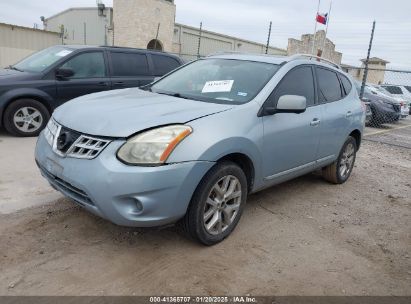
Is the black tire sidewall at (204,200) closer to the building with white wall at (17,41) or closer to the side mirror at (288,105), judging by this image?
the side mirror at (288,105)

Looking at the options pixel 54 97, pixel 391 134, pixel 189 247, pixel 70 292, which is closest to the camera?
pixel 70 292

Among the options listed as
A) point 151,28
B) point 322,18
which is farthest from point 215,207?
point 322,18

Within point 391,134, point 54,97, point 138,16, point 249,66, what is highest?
point 138,16

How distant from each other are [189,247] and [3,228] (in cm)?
167

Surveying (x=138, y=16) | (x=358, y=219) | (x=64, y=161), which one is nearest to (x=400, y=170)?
(x=358, y=219)

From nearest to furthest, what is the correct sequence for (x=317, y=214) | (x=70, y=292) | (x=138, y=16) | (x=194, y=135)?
(x=70, y=292) < (x=194, y=135) < (x=317, y=214) < (x=138, y=16)

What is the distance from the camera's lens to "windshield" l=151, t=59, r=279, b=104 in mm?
3791

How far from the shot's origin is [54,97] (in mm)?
6910

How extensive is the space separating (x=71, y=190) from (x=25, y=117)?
430 cm

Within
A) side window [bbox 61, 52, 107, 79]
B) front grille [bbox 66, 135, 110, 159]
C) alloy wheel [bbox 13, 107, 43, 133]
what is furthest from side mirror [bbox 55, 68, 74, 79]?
front grille [bbox 66, 135, 110, 159]

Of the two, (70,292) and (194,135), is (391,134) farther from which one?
(70,292)

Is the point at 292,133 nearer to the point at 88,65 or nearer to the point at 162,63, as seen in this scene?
the point at 88,65

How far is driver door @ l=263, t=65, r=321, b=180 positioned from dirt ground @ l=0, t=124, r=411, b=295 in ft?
1.89

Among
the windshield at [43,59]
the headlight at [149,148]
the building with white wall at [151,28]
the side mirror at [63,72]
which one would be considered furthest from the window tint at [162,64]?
the building with white wall at [151,28]
